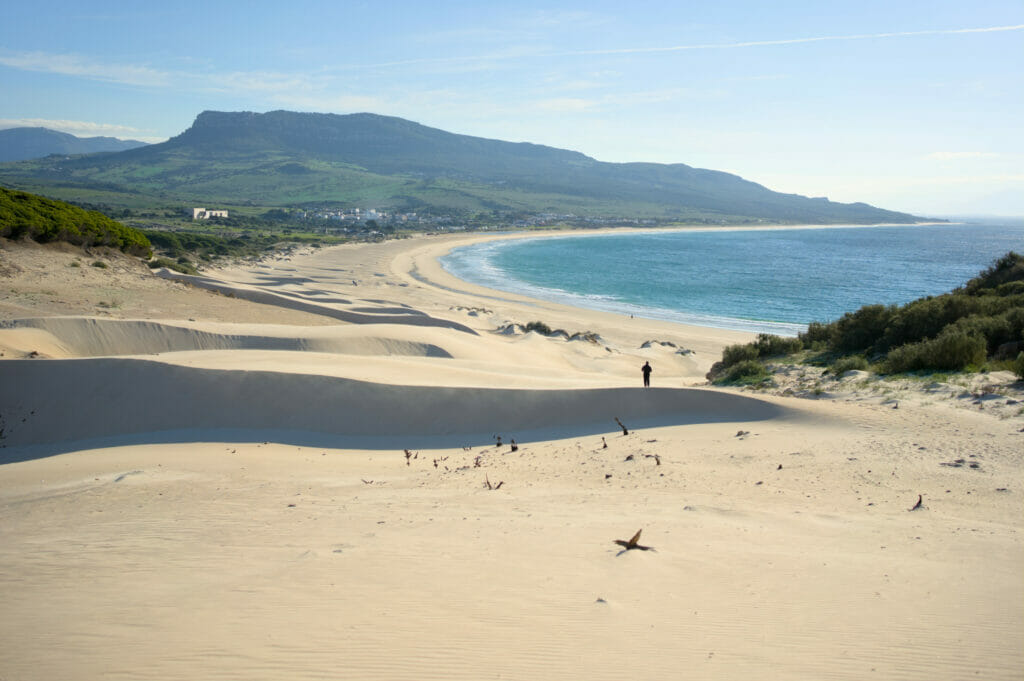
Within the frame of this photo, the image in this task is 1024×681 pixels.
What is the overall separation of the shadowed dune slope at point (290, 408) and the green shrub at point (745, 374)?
365cm

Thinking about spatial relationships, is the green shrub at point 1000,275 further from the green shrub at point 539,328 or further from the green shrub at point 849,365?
the green shrub at point 539,328

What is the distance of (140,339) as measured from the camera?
18172 millimetres

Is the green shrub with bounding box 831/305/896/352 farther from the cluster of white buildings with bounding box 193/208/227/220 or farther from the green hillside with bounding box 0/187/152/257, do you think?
the cluster of white buildings with bounding box 193/208/227/220

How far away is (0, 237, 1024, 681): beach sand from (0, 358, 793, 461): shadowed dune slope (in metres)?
0.06

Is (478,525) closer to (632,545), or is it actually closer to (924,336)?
(632,545)

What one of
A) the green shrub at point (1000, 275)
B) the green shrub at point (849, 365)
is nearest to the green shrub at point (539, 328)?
the green shrub at point (849, 365)

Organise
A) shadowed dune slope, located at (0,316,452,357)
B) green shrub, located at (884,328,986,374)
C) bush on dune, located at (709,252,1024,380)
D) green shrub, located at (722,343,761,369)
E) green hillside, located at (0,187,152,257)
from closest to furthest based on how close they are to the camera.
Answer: green shrub, located at (884,328,986,374) < bush on dune, located at (709,252,1024,380) < shadowed dune slope, located at (0,316,452,357) < green shrub, located at (722,343,761,369) < green hillside, located at (0,187,152,257)

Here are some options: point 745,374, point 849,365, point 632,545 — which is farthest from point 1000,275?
point 632,545

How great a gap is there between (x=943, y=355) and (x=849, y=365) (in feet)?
6.32

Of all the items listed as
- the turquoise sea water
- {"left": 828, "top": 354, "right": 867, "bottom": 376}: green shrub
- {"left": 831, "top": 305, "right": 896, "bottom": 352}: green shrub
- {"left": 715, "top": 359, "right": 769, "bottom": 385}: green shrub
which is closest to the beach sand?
{"left": 828, "top": 354, "right": 867, "bottom": 376}: green shrub

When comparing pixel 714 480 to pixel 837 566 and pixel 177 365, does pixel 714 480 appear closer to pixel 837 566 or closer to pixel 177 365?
pixel 837 566

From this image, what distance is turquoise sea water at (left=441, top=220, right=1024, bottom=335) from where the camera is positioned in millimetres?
41812

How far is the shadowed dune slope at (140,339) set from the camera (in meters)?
17.1

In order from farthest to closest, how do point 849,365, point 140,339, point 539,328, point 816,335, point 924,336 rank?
point 539,328 → point 140,339 → point 816,335 → point 924,336 → point 849,365
